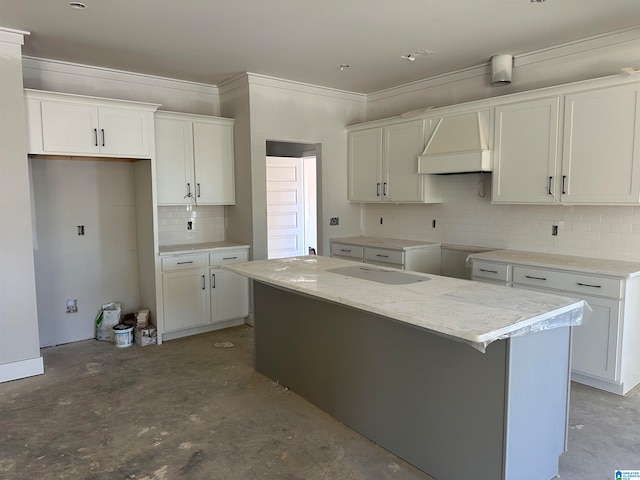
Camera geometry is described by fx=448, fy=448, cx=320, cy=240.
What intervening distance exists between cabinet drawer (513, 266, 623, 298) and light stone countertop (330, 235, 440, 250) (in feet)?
4.16

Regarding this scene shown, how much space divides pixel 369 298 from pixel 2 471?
220 centimetres

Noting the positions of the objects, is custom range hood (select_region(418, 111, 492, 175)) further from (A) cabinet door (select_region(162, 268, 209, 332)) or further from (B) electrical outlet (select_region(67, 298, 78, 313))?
(B) electrical outlet (select_region(67, 298, 78, 313))

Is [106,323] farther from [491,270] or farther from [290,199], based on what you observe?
[491,270]

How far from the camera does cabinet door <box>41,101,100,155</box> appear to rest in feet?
12.3

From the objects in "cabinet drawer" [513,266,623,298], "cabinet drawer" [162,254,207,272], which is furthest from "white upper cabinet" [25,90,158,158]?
"cabinet drawer" [513,266,623,298]

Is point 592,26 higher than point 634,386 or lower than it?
higher

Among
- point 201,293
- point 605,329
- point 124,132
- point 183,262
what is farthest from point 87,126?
point 605,329

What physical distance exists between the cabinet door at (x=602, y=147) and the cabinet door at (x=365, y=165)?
7.00ft

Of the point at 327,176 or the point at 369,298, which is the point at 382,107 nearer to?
the point at 327,176

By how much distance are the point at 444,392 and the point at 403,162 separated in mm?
3180

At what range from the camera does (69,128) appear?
12.6 ft

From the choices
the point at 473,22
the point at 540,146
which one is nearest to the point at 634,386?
the point at 540,146

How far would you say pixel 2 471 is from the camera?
2436 mm

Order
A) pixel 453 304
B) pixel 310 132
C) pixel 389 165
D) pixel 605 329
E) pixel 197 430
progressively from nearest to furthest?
pixel 453 304
pixel 197 430
pixel 605 329
pixel 389 165
pixel 310 132
